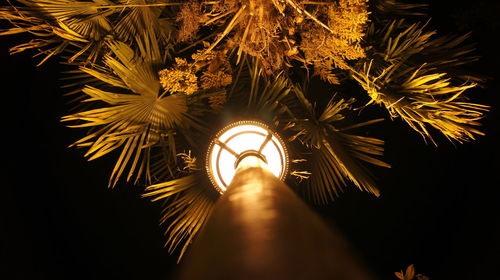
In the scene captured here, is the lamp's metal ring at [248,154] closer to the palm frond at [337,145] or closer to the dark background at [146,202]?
the palm frond at [337,145]

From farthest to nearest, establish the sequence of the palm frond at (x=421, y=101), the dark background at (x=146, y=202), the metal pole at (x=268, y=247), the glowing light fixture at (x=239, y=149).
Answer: the dark background at (x=146, y=202)
the glowing light fixture at (x=239, y=149)
the palm frond at (x=421, y=101)
the metal pole at (x=268, y=247)

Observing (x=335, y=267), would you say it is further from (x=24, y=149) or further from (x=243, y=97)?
(x=24, y=149)

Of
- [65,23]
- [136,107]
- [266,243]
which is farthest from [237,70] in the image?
[266,243]

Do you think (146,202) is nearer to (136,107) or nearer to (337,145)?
(136,107)

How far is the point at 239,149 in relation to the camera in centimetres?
231

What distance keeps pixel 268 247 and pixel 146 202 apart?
3.32 meters

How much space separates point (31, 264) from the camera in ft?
10.6

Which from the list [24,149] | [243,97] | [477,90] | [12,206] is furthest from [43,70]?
[477,90]

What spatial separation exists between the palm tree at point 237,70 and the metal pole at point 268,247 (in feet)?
4.71

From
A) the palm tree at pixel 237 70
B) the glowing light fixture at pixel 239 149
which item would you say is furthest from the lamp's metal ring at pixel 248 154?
the palm tree at pixel 237 70

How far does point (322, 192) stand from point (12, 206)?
2515 millimetres

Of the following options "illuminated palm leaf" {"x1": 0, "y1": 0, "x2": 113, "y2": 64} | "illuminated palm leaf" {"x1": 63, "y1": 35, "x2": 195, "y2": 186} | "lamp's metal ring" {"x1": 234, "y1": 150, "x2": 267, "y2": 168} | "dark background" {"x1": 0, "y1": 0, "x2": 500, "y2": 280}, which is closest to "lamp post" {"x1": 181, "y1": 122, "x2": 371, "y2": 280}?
"lamp's metal ring" {"x1": 234, "y1": 150, "x2": 267, "y2": 168}

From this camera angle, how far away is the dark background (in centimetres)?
327

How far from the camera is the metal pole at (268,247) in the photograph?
0.70 m
